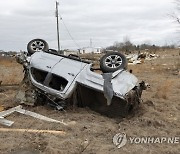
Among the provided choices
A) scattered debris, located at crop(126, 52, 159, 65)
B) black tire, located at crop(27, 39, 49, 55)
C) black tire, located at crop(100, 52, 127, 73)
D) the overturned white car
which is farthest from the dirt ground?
scattered debris, located at crop(126, 52, 159, 65)

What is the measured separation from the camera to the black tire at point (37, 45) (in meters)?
10.9

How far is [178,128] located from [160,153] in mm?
1724

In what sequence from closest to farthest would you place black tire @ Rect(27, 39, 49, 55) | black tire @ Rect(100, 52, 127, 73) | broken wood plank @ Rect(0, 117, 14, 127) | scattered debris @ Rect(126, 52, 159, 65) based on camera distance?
broken wood plank @ Rect(0, 117, 14, 127)
black tire @ Rect(100, 52, 127, 73)
black tire @ Rect(27, 39, 49, 55)
scattered debris @ Rect(126, 52, 159, 65)

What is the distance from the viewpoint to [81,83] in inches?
343

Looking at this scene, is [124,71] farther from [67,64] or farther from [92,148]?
[92,148]

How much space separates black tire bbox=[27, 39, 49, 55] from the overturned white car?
29.3 inches

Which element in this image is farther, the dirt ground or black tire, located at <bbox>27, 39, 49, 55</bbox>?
black tire, located at <bbox>27, 39, 49, 55</bbox>

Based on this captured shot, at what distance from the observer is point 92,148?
6492mm

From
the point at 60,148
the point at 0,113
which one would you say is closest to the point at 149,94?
the point at 0,113

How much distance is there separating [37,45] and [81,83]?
2.94 meters

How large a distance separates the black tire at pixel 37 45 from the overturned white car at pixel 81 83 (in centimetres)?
74

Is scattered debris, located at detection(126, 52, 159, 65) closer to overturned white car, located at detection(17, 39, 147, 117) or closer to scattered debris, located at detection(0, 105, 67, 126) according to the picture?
overturned white car, located at detection(17, 39, 147, 117)

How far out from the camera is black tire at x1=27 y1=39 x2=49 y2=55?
428 inches

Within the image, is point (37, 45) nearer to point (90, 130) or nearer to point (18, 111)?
point (18, 111)
